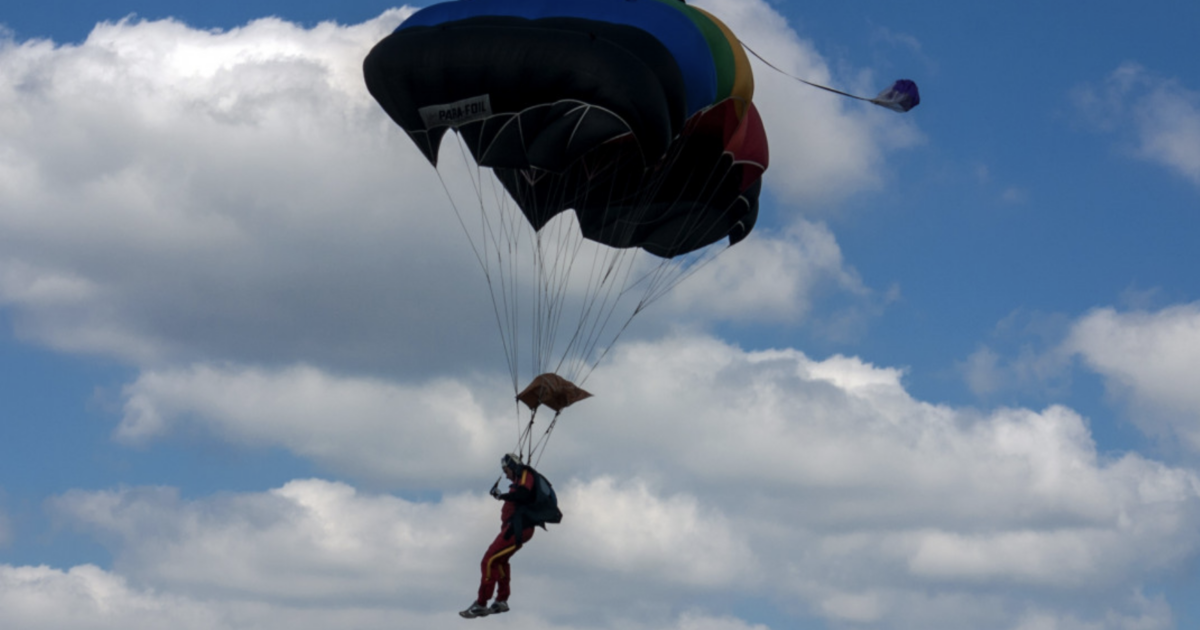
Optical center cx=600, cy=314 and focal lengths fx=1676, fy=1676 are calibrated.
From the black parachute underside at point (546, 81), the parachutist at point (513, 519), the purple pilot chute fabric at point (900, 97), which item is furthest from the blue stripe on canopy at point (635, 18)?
the parachutist at point (513, 519)

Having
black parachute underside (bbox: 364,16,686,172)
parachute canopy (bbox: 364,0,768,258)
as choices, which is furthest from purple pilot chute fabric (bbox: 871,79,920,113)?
black parachute underside (bbox: 364,16,686,172)

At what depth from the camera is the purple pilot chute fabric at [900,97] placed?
101 feet

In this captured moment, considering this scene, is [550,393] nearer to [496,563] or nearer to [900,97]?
[496,563]

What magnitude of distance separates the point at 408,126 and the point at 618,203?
5.16m

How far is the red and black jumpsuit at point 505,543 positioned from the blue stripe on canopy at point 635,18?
24.3 ft

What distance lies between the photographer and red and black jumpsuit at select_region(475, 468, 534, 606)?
2852 cm

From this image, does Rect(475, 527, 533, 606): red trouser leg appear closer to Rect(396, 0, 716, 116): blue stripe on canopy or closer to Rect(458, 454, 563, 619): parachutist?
Rect(458, 454, 563, 619): parachutist

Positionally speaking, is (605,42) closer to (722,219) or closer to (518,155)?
(518,155)

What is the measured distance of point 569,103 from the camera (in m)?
28.9

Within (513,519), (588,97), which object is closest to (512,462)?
(513,519)

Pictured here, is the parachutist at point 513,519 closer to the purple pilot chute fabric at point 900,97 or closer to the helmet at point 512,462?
the helmet at point 512,462

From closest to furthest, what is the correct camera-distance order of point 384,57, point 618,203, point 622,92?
point 622,92
point 384,57
point 618,203

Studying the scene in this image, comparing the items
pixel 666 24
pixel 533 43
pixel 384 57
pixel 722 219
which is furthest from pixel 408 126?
pixel 722 219

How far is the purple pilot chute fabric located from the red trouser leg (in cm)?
1021
